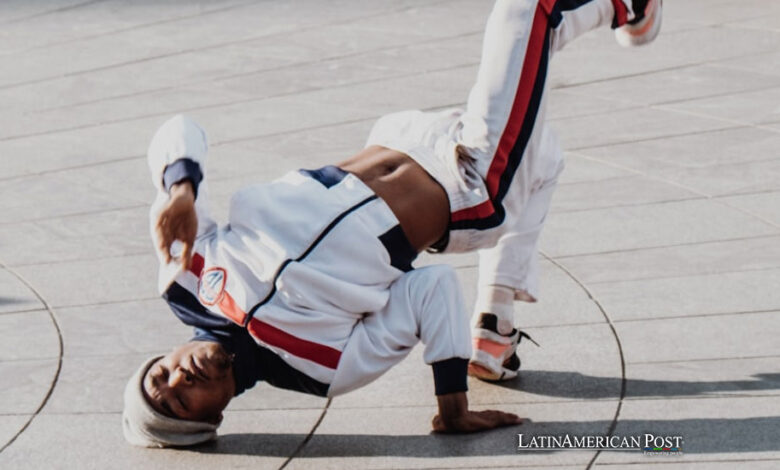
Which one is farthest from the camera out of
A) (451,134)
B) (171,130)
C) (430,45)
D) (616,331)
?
→ (430,45)

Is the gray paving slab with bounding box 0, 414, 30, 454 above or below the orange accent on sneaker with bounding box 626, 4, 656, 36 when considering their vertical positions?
below

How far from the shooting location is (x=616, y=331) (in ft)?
19.6

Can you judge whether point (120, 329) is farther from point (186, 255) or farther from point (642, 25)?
point (642, 25)

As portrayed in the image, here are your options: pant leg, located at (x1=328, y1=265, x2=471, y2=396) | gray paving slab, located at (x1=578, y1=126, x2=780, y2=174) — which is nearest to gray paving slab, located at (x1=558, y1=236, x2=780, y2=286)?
gray paving slab, located at (x1=578, y1=126, x2=780, y2=174)

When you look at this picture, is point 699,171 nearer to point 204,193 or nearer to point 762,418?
point 762,418

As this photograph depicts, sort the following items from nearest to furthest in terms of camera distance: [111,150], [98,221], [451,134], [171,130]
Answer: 1. [171,130]
2. [451,134]
3. [98,221]
4. [111,150]

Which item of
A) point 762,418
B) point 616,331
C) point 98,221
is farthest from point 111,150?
point 762,418

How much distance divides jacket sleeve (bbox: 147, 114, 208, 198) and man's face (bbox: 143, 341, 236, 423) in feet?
1.84

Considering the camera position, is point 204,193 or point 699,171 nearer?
point 204,193

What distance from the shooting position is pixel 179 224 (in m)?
4.82

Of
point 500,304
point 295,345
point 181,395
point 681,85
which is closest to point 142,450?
point 181,395

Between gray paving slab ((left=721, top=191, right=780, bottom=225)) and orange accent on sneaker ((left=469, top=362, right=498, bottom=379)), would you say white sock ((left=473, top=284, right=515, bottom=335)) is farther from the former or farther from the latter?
gray paving slab ((left=721, top=191, right=780, bottom=225))

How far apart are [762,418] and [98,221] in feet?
13.1

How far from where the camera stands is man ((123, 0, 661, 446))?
4988 millimetres
